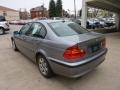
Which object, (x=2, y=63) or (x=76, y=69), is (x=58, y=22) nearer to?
(x=76, y=69)

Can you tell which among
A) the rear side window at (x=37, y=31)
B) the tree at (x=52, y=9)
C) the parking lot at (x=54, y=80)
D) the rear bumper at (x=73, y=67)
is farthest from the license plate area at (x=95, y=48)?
the tree at (x=52, y=9)

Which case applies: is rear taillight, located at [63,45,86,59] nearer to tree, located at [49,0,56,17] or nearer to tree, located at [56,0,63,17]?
tree, located at [49,0,56,17]

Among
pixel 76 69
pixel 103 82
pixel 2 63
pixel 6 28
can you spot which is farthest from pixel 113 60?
pixel 6 28

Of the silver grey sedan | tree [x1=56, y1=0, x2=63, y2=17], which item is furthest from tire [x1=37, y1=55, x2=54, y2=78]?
tree [x1=56, y1=0, x2=63, y2=17]

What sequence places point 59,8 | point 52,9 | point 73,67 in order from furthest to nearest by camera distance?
point 59,8 < point 52,9 < point 73,67

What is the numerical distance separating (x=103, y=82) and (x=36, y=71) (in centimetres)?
201

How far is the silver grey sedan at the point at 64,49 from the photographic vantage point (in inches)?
132

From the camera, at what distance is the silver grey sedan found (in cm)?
336

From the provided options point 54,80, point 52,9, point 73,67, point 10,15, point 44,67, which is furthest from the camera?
point 10,15

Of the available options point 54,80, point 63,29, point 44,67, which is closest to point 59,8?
point 63,29

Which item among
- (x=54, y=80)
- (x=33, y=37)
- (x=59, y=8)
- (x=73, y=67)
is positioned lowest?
(x=54, y=80)

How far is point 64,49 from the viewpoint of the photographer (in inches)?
133

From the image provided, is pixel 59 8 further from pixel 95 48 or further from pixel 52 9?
pixel 95 48

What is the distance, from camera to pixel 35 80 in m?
4.12
